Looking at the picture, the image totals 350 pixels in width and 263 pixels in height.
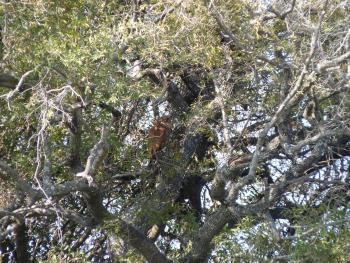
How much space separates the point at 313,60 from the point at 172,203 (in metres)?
3.31

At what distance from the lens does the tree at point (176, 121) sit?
23.3ft

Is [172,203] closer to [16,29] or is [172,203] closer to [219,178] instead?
[219,178]

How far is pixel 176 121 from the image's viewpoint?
9.47 metres

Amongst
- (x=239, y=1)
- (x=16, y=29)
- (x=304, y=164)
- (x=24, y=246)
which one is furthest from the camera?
(x=24, y=246)

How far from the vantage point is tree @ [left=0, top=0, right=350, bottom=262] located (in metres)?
7.11

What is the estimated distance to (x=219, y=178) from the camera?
7965mm

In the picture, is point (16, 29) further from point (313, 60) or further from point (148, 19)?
point (313, 60)

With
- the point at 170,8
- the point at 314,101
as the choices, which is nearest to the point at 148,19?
the point at 170,8

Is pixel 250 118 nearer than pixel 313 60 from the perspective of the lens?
No

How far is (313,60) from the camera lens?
7.05 metres

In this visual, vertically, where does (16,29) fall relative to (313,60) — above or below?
below

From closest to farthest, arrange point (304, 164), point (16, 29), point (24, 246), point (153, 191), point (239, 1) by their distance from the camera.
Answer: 1. point (16, 29)
2. point (239, 1)
3. point (304, 164)
4. point (153, 191)
5. point (24, 246)

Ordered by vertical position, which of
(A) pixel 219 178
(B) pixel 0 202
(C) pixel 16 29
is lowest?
(B) pixel 0 202

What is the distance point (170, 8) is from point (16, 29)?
1.61 metres
